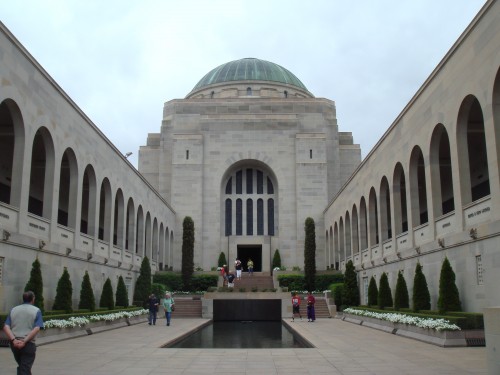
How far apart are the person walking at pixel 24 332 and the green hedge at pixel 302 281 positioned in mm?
31541

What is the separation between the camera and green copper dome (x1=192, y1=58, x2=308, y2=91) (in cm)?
6259

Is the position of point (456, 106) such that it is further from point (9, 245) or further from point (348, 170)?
point (348, 170)

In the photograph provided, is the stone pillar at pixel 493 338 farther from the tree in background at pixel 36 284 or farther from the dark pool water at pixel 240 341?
the tree in background at pixel 36 284

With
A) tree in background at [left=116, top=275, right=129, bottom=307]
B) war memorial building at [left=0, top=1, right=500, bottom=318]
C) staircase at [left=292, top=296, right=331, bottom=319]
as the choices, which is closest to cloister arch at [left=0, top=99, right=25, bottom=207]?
war memorial building at [left=0, top=1, right=500, bottom=318]

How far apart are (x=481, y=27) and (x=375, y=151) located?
540 inches

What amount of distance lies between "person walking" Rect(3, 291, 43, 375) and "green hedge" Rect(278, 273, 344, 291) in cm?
3154

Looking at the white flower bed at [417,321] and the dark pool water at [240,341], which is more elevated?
the white flower bed at [417,321]

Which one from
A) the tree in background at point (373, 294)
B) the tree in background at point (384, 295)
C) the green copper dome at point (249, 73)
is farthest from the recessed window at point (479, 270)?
the green copper dome at point (249, 73)

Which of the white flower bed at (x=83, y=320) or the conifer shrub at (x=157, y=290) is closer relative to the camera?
the white flower bed at (x=83, y=320)

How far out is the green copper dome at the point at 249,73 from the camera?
62594mm

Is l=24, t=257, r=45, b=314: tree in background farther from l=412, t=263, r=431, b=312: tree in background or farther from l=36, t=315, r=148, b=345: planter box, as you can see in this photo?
l=412, t=263, r=431, b=312: tree in background

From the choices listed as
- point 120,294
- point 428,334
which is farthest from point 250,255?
point 428,334

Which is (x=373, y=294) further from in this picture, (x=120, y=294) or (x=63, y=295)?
(x=63, y=295)

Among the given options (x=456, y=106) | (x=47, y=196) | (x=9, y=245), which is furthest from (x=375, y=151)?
(x=9, y=245)
